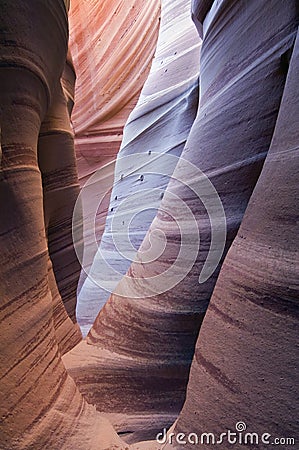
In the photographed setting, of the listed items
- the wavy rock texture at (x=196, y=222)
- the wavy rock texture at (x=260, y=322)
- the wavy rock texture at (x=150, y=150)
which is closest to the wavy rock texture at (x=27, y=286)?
the wavy rock texture at (x=260, y=322)

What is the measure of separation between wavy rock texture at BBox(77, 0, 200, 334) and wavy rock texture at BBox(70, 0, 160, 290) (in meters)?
0.56

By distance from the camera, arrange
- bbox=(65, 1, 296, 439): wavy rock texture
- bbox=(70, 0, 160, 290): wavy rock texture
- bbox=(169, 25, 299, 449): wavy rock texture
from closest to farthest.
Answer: bbox=(169, 25, 299, 449): wavy rock texture
bbox=(65, 1, 296, 439): wavy rock texture
bbox=(70, 0, 160, 290): wavy rock texture

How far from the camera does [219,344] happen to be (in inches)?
29.9

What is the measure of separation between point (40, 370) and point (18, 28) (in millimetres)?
678

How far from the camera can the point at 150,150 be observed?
7.73 ft

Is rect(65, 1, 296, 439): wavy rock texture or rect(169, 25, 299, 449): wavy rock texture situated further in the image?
rect(65, 1, 296, 439): wavy rock texture

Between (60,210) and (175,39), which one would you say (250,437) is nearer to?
(60,210)

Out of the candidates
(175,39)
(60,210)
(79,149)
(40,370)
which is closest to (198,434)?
(40,370)

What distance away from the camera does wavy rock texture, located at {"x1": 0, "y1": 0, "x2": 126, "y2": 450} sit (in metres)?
0.70

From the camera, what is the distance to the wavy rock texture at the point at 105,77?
3.26m

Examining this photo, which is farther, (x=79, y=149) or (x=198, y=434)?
(x=79, y=149)

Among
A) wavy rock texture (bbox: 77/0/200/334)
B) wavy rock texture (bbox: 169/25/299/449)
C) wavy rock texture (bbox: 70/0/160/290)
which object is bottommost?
wavy rock texture (bbox: 169/25/299/449)

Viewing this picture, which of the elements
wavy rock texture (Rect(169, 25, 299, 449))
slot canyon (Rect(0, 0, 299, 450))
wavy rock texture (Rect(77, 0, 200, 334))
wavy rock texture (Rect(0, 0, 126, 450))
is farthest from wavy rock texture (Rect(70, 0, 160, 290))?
wavy rock texture (Rect(169, 25, 299, 449))

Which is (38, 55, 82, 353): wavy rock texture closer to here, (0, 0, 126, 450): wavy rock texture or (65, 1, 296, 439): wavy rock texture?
(65, 1, 296, 439): wavy rock texture
